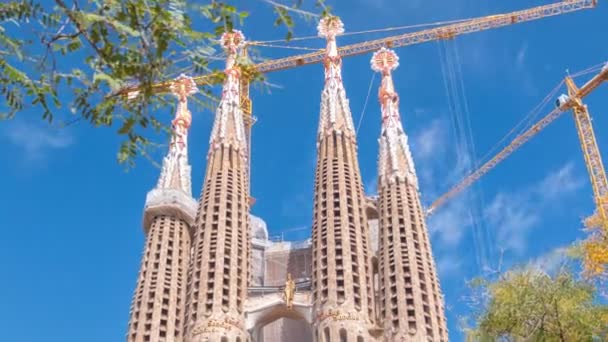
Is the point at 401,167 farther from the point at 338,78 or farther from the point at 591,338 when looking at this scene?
the point at 591,338

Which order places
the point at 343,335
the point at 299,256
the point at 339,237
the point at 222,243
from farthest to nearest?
the point at 299,256, the point at 222,243, the point at 339,237, the point at 343,335

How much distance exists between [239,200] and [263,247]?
19.8ft

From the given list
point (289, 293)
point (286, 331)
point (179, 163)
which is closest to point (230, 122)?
point (179, 163)

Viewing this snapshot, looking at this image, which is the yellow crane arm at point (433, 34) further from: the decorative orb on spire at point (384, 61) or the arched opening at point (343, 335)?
the arched opening at point (343, 335)

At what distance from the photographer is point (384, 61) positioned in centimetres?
4288

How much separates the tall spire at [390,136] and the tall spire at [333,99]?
1717 millimetres

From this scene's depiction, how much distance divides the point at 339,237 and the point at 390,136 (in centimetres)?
726

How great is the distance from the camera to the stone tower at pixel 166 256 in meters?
31.7

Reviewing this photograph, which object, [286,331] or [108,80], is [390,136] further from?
[108,80]

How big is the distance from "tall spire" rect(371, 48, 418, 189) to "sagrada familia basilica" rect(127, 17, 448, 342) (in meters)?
0.06

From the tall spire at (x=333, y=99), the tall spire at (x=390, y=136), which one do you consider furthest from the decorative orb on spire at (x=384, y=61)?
the tall spire at (x=333, y=99)

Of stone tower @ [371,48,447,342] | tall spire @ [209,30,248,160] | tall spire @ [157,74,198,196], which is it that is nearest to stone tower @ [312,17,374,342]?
stone tower @ [371,48,447,342]

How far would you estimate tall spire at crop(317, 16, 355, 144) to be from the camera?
38191mm

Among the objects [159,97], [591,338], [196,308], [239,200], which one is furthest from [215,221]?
[159,97]
